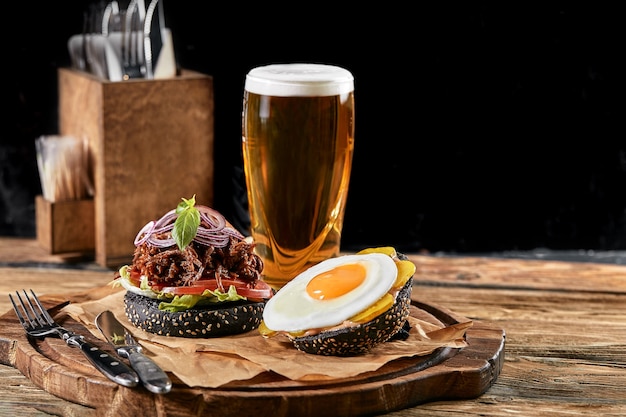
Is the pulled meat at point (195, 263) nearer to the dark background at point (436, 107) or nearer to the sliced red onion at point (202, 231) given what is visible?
the sliced red onion at point (202, 231)

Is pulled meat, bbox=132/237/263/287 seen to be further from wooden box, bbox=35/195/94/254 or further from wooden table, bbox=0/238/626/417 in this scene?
wooden box, bbox=35/195/94/254

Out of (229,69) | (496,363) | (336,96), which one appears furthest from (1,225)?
(496,363)

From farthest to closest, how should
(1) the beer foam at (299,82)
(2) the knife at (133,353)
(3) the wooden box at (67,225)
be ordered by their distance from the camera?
(3) the wooden box at (67,225)
(1) the beer foam at (299,82)
(2) the knife at (133,353)

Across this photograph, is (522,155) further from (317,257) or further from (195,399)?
(195,399)

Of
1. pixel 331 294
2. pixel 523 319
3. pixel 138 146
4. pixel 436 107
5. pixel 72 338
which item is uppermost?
pixel 436 107

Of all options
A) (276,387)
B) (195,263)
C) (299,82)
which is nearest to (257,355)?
Answer: (276,387)

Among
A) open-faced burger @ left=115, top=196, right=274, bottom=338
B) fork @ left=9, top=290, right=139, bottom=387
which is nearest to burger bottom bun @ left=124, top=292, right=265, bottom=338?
open-faced burger @ left=115, top=196, right=274, bottom=338

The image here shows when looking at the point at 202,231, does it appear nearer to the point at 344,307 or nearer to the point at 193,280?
the point at 193,280

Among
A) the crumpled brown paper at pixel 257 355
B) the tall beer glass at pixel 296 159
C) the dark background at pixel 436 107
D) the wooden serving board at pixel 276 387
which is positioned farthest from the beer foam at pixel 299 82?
the dark background at pixel 436 107
